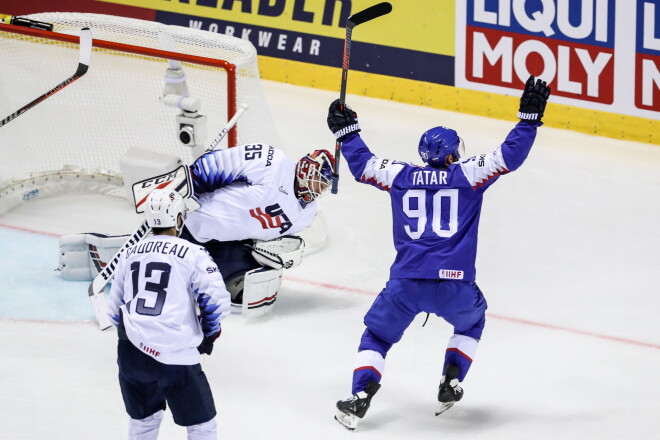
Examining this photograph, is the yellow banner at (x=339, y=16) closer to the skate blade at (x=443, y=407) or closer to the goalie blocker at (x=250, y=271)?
the goalie blocker at (x=250, y=271)

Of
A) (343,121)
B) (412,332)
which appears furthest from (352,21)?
(412,332)

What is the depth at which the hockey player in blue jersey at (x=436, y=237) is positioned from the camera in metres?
4.39

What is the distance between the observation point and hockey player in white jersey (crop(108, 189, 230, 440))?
3.73 metres

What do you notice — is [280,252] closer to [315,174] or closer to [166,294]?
[315,174]

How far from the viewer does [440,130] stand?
4.51 metres

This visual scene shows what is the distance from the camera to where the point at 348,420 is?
176 inches

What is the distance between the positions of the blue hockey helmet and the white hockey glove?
1.13 meters

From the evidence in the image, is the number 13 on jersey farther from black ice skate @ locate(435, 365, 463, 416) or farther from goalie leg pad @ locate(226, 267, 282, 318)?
goalie leg pad @ locate(226, 267, 282, 318)

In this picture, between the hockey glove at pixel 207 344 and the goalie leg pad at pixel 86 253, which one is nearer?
the hockey glove at pixel 207 344

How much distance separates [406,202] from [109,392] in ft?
4.64

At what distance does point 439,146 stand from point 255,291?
1.27m

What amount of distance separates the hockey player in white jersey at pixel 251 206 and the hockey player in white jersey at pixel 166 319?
4.32 feet

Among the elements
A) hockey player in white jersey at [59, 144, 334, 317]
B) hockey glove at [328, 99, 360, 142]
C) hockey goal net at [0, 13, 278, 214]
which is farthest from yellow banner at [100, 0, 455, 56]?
hockey glove at [328, 99, 360, 142]

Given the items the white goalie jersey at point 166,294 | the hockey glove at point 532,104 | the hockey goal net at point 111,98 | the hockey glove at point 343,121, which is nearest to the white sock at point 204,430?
the white goalie jersey at point 166,294
